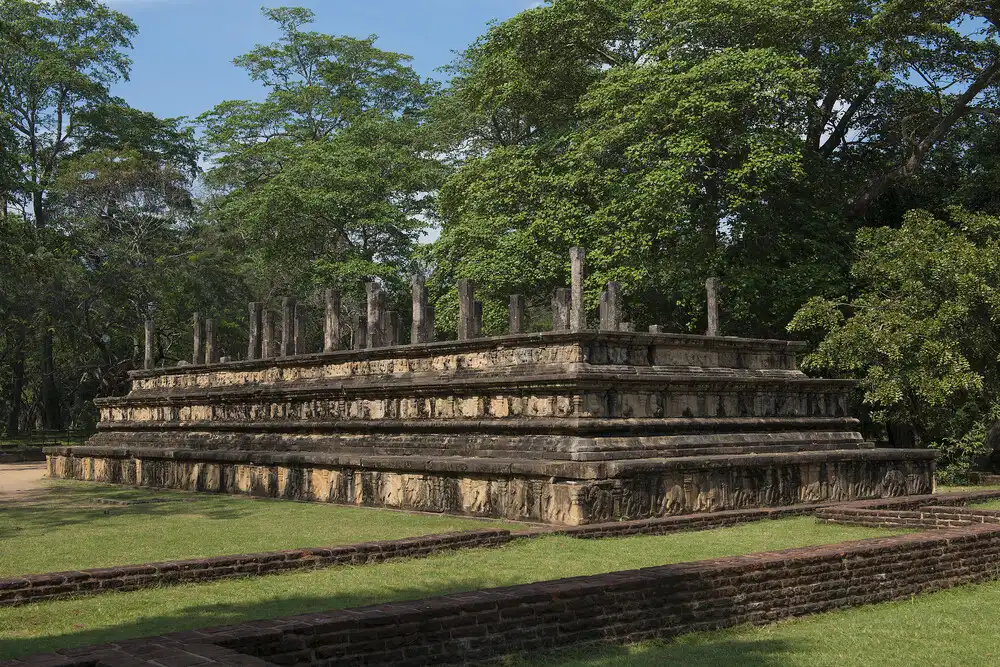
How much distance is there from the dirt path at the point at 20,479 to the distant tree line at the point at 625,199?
4.17m

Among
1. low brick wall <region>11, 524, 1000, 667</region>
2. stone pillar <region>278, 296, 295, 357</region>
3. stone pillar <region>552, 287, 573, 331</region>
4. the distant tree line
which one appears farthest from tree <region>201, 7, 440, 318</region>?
low brick wall <region>11, 524, 1000, 667</region>

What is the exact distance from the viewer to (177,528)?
1137 centimetres

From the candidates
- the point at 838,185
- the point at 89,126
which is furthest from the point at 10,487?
the point at 89,126

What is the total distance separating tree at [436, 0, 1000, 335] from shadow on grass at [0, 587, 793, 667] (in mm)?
15866

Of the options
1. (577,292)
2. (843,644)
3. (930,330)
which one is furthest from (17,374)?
(843,644)

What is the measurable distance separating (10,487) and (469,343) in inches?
423

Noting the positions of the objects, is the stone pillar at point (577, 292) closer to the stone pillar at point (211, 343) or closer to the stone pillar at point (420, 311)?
the stone pillar at point (420, 311)

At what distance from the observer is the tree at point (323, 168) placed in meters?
33.2

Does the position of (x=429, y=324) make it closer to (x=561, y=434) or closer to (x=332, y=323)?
(x=332, y=323)

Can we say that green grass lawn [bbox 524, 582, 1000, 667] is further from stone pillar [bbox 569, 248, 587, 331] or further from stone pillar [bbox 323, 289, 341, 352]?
stone pillar [bbox 323, 289, 341, 352]

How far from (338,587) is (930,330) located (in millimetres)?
12653

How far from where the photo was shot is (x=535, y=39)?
26062 mm

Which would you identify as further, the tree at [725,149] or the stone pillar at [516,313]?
the tree at [725,149]

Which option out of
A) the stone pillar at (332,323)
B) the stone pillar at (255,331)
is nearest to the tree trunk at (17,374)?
the stone pillar at (255,331)
